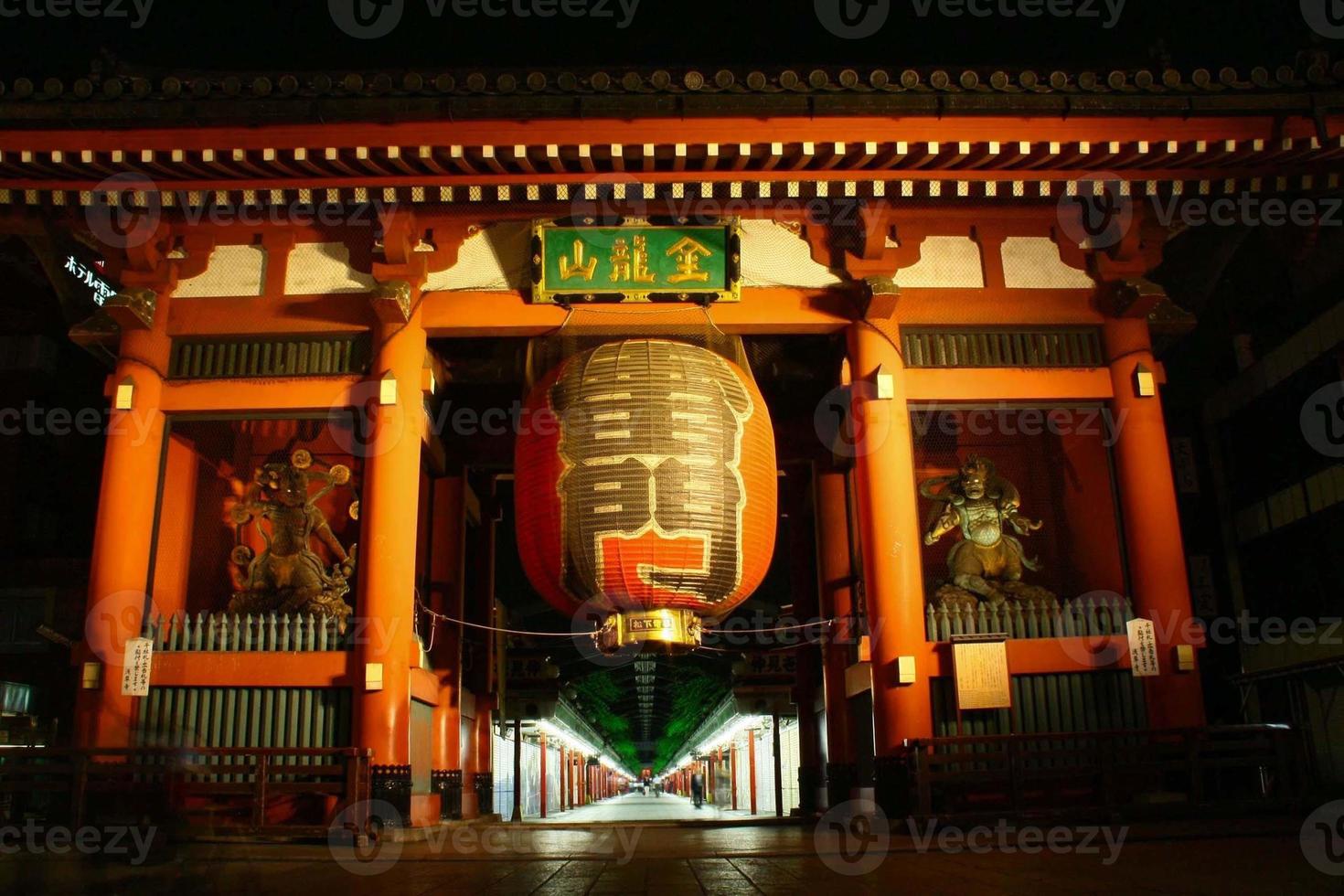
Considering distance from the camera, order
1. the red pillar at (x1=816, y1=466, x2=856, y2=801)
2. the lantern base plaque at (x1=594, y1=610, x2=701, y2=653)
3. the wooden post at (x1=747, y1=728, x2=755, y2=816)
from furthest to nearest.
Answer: the wooden post at (x1=747, y1=728, x2=755, y2=816) → the red pillar at (x1=816, y1=466, x2=856, y2=801) → the lantern base plaque at (x1=594, y1=610, x2=701, y2=653)

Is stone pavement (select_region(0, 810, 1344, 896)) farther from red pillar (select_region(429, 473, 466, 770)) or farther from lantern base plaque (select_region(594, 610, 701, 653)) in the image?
red pillar (select_region(429, 473, 466, 770))

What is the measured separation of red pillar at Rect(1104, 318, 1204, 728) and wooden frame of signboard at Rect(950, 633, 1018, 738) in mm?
1376

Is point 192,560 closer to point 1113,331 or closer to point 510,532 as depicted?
point 510,532

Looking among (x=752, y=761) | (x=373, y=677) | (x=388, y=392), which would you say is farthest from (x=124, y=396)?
(x=752, y=761)

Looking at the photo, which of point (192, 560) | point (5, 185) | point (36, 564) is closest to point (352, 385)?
point (192, 560)

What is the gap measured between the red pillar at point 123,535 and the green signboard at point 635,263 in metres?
3.81

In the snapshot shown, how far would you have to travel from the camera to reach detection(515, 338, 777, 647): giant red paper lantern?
26.0ft

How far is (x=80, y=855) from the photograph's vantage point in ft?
21.1

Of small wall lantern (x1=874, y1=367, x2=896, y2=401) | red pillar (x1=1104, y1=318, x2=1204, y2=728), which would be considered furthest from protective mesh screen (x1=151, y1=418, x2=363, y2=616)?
red pillar (x1=1104, y1=318, x2=1204, y2=728)

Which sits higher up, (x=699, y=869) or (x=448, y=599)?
(x=448, y=599)

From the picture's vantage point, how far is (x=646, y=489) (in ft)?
26.0

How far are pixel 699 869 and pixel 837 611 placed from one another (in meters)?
6.75

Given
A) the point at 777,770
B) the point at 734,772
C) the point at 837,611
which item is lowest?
the point at 734,772

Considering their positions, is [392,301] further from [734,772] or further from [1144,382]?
[734,772]
